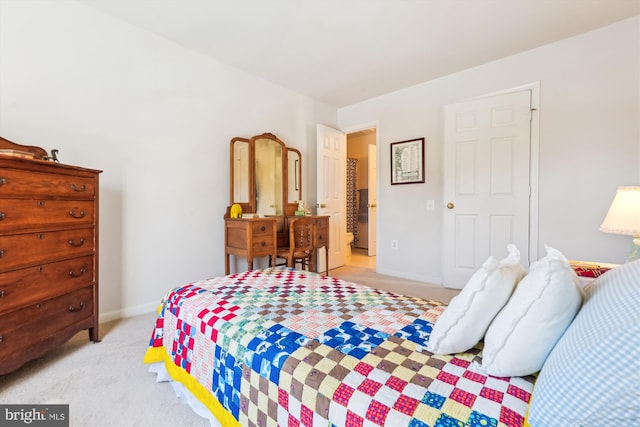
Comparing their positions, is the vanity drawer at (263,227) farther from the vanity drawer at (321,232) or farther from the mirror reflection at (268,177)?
the vanity drawer at (321,232)

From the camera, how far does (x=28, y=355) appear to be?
1579 millimetres

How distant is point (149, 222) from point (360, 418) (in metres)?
2.54

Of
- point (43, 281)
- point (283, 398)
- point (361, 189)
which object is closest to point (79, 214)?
point (43, 281)

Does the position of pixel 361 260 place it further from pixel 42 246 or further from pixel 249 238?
pixel 42 246

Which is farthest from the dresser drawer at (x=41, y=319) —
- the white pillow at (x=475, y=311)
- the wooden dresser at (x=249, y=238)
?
the white pillow at (x=475, y=311)

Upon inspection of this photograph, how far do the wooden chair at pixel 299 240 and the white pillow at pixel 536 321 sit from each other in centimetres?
251

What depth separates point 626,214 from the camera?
1.78 m

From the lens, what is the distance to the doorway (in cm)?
596

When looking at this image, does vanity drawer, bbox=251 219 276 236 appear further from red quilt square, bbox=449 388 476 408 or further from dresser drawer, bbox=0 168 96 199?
red quilt square, bbox=449 388 476 408

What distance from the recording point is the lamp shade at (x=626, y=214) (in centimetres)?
175

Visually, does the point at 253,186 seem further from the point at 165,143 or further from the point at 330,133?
the point at 330,133

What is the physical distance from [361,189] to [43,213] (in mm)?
5293

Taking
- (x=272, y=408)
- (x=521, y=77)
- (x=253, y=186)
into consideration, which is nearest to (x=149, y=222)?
(x=253, y=186)
